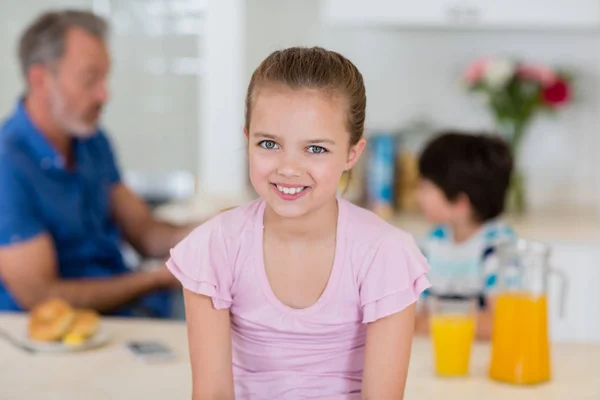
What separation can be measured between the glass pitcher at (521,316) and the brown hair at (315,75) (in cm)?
46

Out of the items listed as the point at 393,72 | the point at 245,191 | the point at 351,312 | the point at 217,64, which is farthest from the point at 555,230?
the point at 351,312

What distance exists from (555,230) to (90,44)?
63.5 inches

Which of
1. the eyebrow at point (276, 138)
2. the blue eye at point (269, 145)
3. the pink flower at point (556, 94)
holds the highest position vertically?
the eyebrow at point (276, 138)

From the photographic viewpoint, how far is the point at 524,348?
1448 millimetres

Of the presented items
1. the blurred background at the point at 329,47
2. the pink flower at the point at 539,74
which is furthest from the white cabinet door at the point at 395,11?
the pink flower at the point at 539,74

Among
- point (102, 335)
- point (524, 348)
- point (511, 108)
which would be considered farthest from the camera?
point (511, 108)

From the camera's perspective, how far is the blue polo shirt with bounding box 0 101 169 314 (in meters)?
2.22

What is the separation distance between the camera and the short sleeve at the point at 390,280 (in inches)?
46.2

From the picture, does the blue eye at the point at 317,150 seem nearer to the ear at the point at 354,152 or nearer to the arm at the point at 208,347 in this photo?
the ear at the point at 354,152

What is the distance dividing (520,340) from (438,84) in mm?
2168

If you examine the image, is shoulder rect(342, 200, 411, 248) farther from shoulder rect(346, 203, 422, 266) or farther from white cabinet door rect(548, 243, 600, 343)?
white cabinet door rect(548, 243, 600, 343)

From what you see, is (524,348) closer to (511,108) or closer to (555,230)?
(555,230)

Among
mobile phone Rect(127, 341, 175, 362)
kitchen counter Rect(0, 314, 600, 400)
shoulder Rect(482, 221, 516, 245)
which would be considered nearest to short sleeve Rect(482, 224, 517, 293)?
shoulder Rect(482, 221, 516, 245)

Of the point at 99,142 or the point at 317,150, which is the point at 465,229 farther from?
the point at 317,150
